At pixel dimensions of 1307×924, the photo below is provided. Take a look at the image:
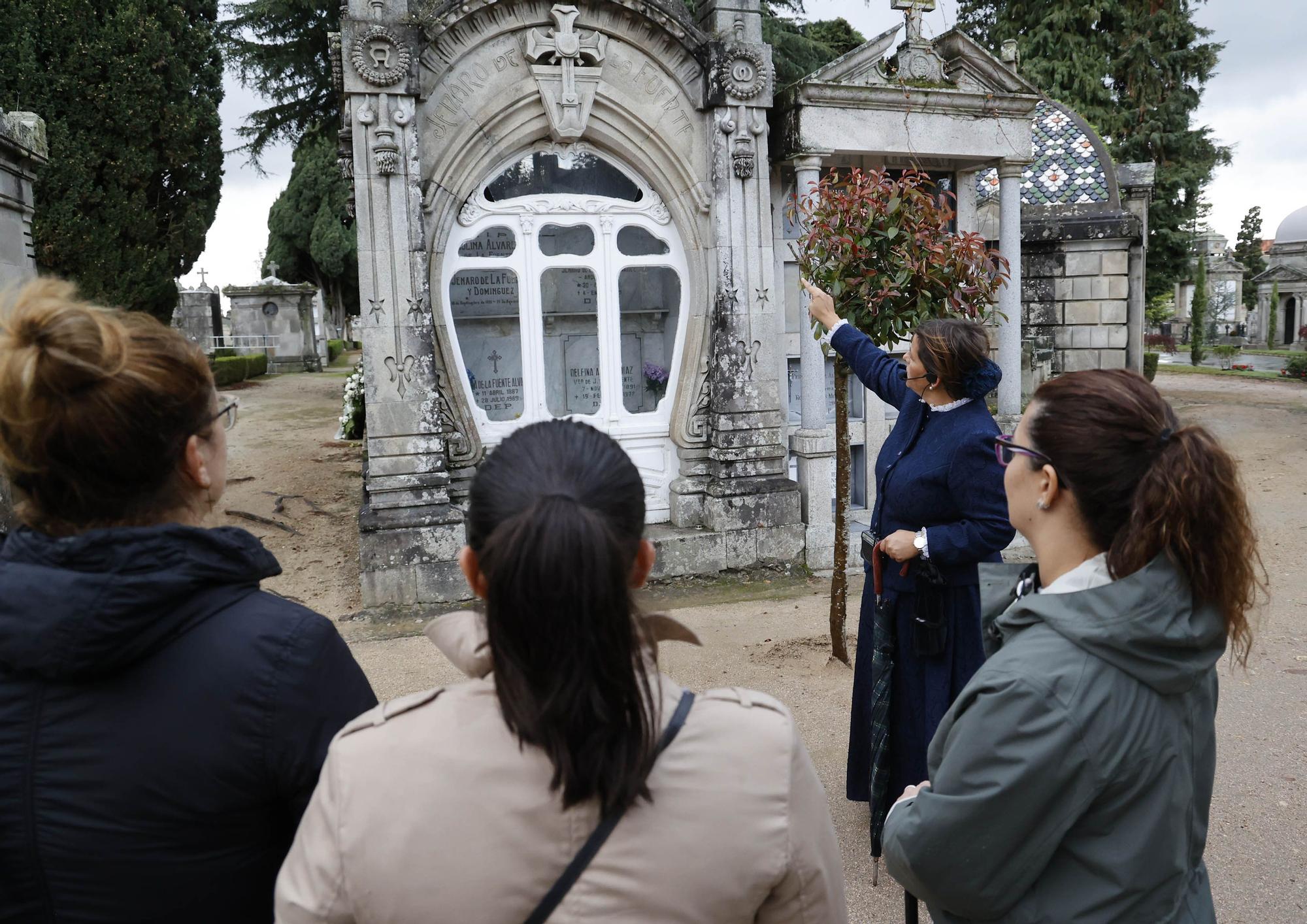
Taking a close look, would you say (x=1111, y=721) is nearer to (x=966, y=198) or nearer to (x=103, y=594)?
(x=103, y=594)

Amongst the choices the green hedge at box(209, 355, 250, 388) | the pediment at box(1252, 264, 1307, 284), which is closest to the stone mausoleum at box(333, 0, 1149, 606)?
the green hedge at box(209, 355, 250, 388)

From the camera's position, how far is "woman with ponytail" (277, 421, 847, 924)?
1198 mm

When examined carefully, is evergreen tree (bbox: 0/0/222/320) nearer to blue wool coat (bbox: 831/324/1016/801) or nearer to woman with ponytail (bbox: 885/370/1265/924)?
blue wool coat (bbox: 831/324/1016/801)

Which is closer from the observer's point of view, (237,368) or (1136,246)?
(1136,246)

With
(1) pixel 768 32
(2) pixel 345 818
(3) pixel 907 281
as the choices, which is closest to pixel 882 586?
(3) pixel 907 281

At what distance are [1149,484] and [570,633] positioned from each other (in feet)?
3.50

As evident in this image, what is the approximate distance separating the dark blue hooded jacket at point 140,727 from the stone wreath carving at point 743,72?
21.3 ft

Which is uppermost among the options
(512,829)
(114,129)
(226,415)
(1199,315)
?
(114,129)

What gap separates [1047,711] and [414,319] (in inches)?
225

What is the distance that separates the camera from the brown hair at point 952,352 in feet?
10.7

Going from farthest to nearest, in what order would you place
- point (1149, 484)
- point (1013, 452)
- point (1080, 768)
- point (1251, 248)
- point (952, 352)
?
1. point (1251, 248)
2. point (952, 352)
3. point (1013, 452)
4. point (1149, 484)
5. point (1080, 768)

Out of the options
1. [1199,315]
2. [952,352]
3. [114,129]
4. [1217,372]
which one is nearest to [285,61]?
[114,129]

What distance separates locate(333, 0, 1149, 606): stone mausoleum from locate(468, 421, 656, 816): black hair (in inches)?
220

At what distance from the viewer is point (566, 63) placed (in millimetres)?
6914
